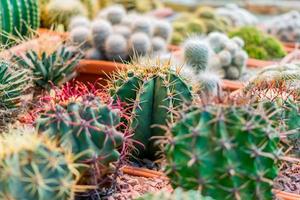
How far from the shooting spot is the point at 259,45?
403 centimetres

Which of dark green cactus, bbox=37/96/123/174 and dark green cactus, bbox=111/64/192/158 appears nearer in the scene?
dark green cactus, bbox=37/96/123/174

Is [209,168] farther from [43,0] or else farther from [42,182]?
[43,0]

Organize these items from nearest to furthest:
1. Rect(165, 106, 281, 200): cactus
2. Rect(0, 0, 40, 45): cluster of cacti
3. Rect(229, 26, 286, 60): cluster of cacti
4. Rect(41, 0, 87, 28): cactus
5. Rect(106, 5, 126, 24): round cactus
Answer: Rect(165, 106, 281, 200): cactus < Rect(0, 0, 40, 45): cluster of cacti < Rect(106, 5, 126, 24): round cactus < Rect(41, 0, 87, 28): cactus < Rect(229, 26, 286, 60): cluster of cacti

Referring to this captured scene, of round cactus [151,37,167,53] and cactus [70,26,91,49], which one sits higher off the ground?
cactus [70,26,91,49]

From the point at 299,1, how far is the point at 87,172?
5764 millimetres

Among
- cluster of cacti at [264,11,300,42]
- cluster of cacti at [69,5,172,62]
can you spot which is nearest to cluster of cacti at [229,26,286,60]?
cluster of cacti at [264,11,300,42]

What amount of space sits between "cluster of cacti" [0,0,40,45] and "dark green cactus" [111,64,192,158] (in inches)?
38.8

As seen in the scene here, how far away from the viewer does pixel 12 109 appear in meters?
2.09

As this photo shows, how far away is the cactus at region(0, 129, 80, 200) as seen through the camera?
125 cm

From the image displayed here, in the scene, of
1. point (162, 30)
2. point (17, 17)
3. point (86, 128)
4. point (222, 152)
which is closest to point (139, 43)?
point (162, 30)

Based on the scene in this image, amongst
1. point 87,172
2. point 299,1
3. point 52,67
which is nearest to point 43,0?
point 52,67

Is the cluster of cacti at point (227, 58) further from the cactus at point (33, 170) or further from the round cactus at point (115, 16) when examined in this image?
the cactus at point (33, 170)

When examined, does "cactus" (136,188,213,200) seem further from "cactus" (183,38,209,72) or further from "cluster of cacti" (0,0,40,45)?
Answer: "cluster of cacti" (0,0,40,45)

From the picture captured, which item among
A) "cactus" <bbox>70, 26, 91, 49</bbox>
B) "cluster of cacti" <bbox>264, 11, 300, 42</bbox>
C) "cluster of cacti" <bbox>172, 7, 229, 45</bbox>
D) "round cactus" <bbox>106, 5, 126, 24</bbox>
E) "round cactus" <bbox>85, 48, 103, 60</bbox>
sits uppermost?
"round cactus" <bbox>106, 5, 126, 24</bbox>
